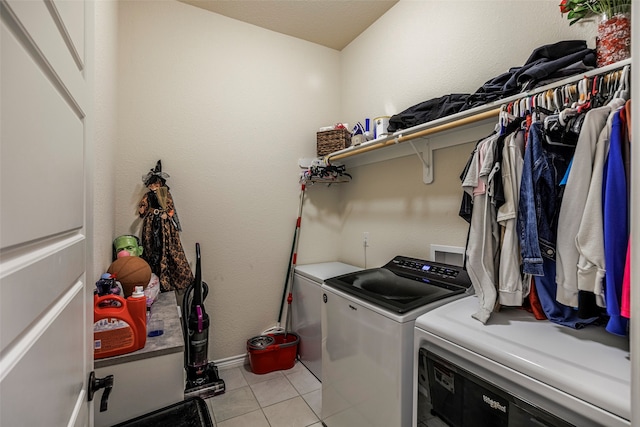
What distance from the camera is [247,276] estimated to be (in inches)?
104

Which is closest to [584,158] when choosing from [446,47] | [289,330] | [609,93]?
[609,93]

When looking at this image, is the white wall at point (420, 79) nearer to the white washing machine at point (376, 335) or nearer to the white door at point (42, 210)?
the white washing machine at point (376, 335)

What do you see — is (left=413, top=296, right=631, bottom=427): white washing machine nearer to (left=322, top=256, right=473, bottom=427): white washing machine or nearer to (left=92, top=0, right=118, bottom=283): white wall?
(left=322, top=256, right=473, bottom=427): white washing machine

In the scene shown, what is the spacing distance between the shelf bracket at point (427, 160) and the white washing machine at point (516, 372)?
0.99 metres

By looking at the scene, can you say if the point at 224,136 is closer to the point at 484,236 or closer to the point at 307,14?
the point at 307,14

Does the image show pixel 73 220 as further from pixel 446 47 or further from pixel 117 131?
pixel 446 47

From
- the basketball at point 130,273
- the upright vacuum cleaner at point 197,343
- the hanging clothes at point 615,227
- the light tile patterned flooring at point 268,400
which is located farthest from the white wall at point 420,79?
the basketball at point 130,273

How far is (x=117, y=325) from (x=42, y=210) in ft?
3.04

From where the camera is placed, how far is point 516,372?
901 millimetres

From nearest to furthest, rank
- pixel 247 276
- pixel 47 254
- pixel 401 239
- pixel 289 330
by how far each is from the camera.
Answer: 1. pixel 47 254
2. pixel 401 239
3. pixel 247 276
4. pixel 289 330

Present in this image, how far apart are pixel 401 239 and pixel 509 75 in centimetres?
126

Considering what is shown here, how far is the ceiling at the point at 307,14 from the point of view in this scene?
2379 millimetres

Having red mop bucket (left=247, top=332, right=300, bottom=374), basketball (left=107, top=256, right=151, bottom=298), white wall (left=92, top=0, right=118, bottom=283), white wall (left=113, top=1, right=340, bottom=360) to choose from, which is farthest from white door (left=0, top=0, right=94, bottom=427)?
red mop bucket (left=247, top=332, right=300, bottom=374)

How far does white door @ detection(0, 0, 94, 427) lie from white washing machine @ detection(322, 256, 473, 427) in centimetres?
111
